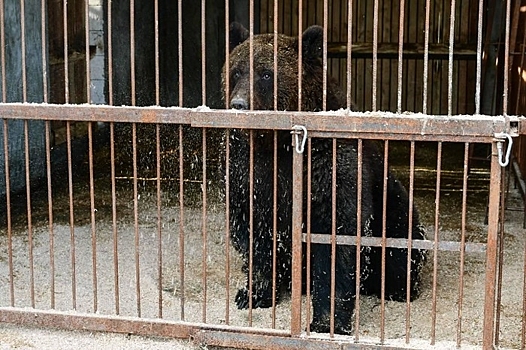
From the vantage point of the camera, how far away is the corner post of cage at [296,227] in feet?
14.7

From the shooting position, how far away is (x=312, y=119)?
443 cm

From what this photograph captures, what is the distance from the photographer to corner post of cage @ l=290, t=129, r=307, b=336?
4.49 metres

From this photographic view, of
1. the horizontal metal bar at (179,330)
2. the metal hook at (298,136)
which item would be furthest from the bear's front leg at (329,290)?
the metal hook at (298,136)

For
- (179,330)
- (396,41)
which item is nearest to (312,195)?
(179,330)

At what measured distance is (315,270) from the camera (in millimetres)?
5184

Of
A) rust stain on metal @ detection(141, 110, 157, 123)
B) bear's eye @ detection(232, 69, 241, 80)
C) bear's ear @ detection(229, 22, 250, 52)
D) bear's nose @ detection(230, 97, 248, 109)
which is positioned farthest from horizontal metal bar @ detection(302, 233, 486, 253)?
bear's ear @ detection(229, 22, 250, 52)

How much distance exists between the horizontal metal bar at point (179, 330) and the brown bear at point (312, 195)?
1.79ft

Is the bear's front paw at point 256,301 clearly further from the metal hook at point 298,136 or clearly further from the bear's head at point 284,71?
the metal hook at point 298,136

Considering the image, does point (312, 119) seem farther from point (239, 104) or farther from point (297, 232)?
point (297, 232)

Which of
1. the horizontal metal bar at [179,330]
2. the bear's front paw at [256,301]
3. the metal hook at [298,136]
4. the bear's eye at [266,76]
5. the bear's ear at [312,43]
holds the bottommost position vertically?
the bear's front paw at [256,301]

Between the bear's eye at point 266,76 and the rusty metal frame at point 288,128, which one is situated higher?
the bear's eye at point 266,76

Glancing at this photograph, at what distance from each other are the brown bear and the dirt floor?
219 millimetres

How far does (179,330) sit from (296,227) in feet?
3.06

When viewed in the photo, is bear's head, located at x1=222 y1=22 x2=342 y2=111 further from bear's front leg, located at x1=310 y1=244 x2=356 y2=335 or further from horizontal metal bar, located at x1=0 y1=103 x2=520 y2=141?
bear's front leg, located at x1=310 y1=244 x2=356 y2=335
